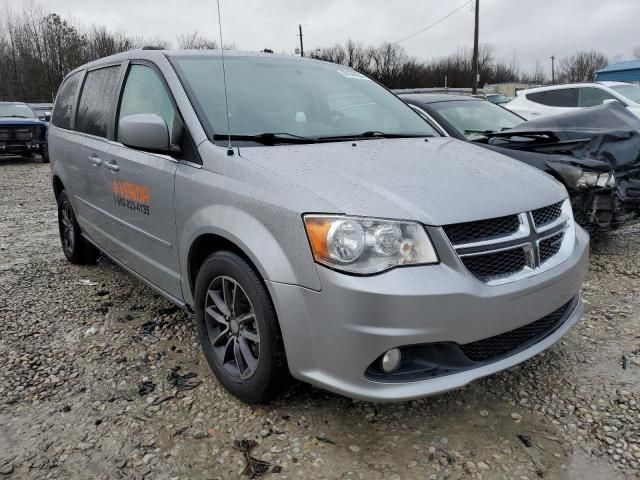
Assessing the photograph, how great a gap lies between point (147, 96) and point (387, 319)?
2129 millimetres

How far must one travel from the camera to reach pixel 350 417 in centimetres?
248

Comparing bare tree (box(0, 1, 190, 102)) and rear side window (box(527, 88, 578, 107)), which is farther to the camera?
bare tree (box(0, 1, 190, 102))

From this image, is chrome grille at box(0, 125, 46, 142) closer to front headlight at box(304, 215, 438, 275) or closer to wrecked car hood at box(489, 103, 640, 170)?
wrecked car hood at box(489, 103, 640, 170)

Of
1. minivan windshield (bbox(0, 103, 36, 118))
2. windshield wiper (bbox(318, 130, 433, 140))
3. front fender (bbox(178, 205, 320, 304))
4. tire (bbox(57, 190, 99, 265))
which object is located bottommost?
tire (bbox(57, 190, 99, 265))

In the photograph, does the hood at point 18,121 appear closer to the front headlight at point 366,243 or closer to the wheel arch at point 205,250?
the wheel arch at point 205,250

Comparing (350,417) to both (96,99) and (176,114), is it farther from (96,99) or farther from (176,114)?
(96,99)

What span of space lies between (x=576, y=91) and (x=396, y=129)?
30.1 ft

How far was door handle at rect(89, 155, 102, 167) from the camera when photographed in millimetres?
3643

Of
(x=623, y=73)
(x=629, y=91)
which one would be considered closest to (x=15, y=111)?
(x=629, y=91)

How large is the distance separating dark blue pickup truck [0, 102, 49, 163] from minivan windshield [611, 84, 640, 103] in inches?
539

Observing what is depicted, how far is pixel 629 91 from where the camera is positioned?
11.6m

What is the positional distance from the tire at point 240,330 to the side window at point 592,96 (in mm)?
10238

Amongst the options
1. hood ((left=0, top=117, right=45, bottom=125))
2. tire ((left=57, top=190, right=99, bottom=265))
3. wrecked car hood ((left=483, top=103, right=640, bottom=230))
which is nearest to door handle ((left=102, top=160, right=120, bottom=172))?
tire ((left=57, top=190, right=99, bottom=265))

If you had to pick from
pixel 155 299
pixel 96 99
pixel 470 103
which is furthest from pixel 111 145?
pixel 470 103
